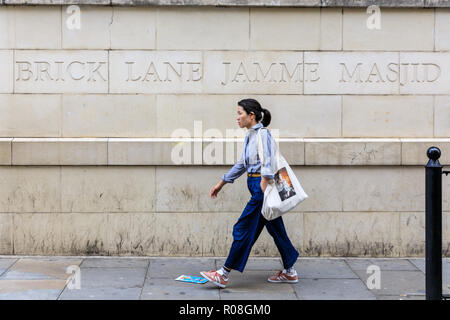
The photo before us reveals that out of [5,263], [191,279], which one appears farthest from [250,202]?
[5,263]

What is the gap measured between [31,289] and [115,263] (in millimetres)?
1216

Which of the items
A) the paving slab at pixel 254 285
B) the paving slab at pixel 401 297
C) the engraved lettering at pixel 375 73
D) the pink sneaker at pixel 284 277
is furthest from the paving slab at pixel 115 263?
the engraved lettering at pixel 375 73

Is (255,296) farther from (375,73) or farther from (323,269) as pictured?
(375,73)

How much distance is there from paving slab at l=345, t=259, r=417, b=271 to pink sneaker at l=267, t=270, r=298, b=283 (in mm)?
882

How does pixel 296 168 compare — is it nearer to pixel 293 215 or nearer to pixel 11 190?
pixel 293 215

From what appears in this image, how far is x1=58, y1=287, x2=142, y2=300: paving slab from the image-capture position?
6.25 meters

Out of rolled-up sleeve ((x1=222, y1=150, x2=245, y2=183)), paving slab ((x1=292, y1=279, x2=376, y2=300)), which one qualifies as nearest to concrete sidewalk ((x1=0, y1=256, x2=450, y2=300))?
paving slab ((x1=292, y1=279, x2=376, y2=300))

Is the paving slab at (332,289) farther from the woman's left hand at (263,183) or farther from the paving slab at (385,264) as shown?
the woman's left hand at (263,183)

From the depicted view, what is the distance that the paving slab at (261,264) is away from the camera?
295 inches

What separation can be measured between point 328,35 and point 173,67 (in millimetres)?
1791

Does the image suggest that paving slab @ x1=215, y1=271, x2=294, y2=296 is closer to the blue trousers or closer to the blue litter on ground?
the blue litter on ground

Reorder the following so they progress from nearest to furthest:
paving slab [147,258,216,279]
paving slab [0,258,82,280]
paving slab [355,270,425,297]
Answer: paving slab [355,270,425,297], paving slab [0,258,82,280], paving slab [147,258,216,279]

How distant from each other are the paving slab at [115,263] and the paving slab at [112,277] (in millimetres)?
129

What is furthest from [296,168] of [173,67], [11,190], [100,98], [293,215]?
[11,190]
